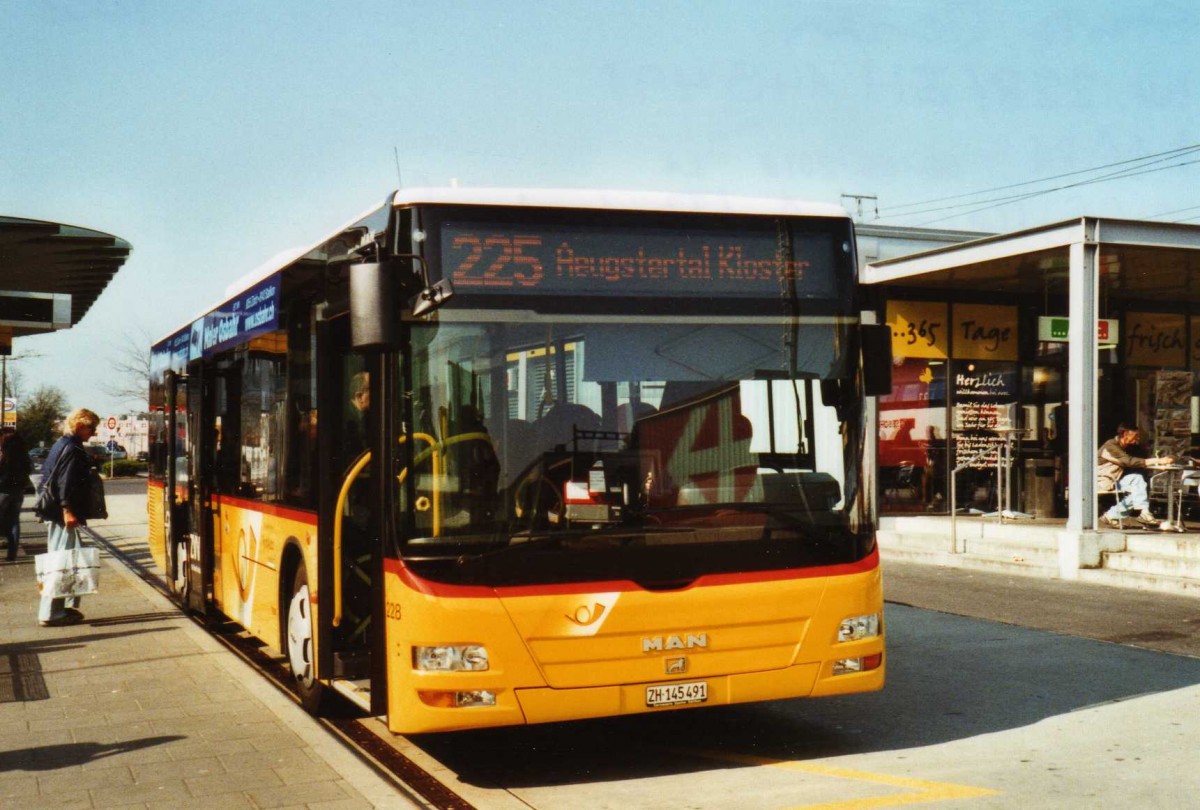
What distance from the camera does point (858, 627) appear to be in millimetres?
6426

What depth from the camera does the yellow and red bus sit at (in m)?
5.84

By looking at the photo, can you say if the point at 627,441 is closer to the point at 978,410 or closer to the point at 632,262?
the point at 632,262

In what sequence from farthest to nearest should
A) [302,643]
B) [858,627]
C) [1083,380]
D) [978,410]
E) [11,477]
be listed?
[978,410] < [11,477] < [1083,380] < [302,643] < [858,627]

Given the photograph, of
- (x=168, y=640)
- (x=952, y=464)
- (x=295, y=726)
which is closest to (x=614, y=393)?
(x=295, y=726)

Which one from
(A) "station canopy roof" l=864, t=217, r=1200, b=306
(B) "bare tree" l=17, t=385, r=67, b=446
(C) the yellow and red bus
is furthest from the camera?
(B) "bare tree" l=17, t=385, r=67, b=446

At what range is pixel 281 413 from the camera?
323 inches

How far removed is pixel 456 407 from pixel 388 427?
1.18ft

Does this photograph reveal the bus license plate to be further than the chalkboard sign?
No

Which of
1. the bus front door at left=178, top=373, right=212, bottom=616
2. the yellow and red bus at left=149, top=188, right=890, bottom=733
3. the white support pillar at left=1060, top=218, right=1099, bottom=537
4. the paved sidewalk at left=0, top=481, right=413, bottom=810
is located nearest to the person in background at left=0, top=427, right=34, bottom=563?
the paved sidewalk at left=0, top=481, right=413, bottom=810

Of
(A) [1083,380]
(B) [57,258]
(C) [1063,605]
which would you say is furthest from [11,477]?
(A) [1083,380]

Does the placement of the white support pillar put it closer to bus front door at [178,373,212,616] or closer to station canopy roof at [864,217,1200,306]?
station canopy roof at [864,217,1200,306]

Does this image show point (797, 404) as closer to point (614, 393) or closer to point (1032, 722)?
point (614, 393)

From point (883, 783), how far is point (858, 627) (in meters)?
0.74

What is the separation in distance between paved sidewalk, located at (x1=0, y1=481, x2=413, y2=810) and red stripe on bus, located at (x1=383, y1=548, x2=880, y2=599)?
0.96 metres
